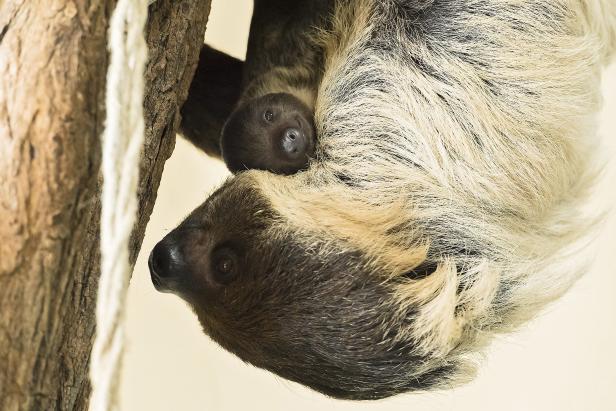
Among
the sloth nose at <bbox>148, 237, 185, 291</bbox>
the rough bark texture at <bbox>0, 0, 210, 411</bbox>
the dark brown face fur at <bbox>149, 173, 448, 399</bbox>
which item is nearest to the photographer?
the rough bark texture at <bbox>0, 0, 210, 411</bbox>

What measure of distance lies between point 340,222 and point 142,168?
462 millimetres

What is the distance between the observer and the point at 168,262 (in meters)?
1.93

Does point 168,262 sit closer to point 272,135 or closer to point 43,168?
point 272,135

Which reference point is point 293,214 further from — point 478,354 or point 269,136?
point 478,354

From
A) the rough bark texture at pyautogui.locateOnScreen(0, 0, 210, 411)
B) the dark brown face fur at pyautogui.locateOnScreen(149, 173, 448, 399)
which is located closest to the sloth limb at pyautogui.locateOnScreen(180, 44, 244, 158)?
the dark brown face fur at pyautogui.locateOnScreen(149, 173, 448, 399)

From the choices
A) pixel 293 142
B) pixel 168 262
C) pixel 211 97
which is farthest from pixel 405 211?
pixel 211 97

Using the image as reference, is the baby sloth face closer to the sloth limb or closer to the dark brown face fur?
the dark brown face fur

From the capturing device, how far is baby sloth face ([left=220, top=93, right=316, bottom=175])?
2.00 meters

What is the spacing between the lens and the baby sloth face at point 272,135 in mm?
1997

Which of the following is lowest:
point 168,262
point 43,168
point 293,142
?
point 168,262

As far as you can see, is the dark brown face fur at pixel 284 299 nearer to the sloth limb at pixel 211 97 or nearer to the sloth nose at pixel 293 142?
the sloth nose at pixel 293 142

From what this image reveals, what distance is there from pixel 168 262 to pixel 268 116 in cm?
43

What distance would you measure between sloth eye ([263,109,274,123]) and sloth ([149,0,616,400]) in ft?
0.17

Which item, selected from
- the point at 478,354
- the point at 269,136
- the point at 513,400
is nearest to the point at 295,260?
the point at 269,136
